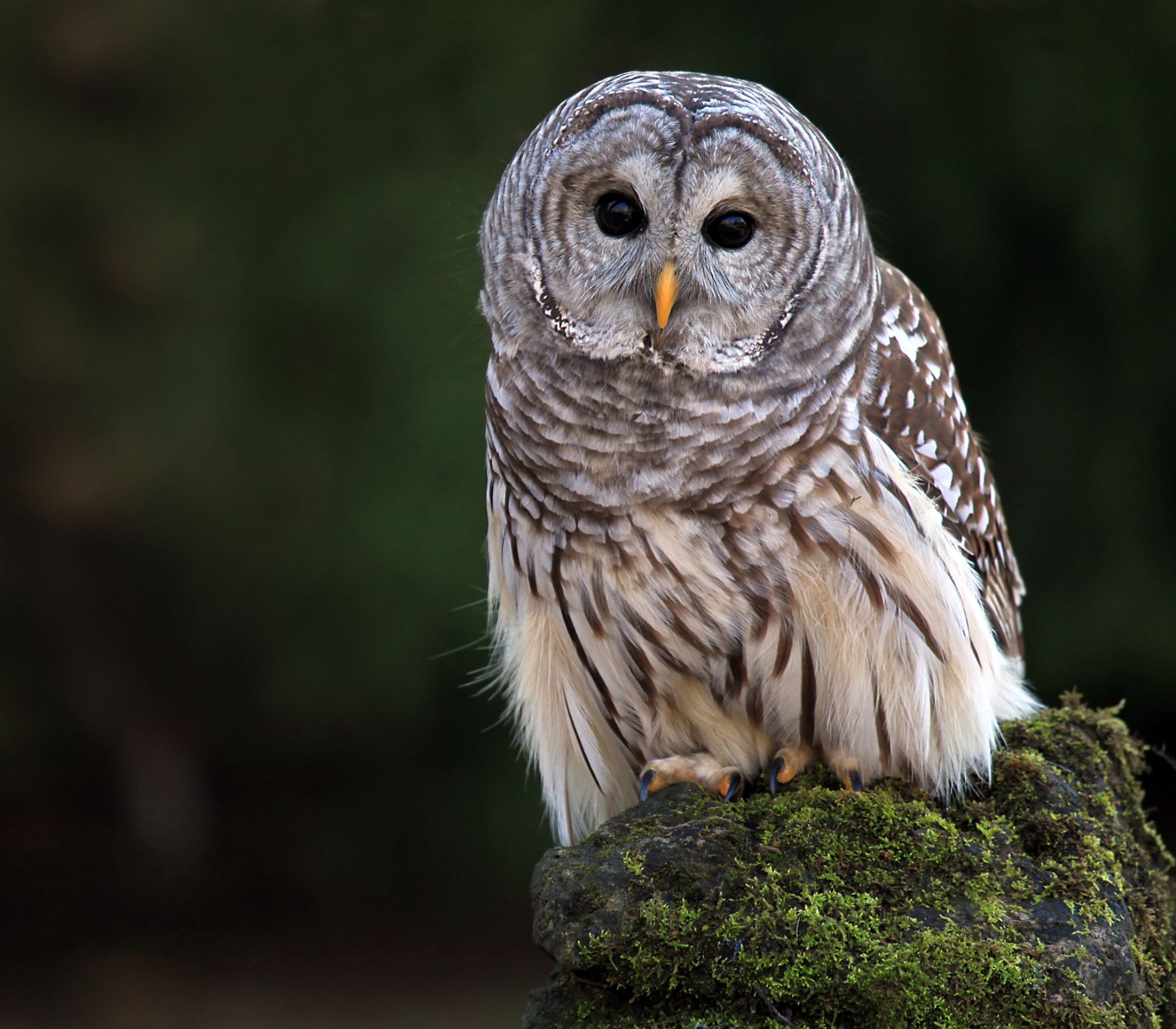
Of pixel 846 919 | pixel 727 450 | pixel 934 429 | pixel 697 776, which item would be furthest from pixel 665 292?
pixel 846 919

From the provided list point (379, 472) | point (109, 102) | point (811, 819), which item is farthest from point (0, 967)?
point (811, 819)

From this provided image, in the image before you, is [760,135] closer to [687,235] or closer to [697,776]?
[687,235]

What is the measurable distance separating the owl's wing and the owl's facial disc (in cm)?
36

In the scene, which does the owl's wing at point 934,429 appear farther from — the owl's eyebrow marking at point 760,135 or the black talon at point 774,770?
the black talon at point 774,770

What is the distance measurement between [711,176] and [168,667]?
14.2 feet

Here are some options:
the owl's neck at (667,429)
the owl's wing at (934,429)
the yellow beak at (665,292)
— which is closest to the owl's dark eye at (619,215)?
the yellow beak at (665,292)

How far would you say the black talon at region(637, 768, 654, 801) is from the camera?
2943mm

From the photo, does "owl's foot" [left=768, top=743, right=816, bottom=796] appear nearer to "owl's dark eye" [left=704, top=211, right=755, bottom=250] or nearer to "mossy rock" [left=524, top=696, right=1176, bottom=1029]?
"mossy rock" [left=524, top=696, right=1176, bottom=1029]

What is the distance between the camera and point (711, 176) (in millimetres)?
2627

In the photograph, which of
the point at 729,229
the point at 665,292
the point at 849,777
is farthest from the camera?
the point at 849,777

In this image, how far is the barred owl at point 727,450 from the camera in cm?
Result: 271

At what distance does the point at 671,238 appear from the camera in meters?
2.64

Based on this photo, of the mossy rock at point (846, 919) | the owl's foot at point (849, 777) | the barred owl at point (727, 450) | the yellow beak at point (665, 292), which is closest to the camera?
the mossy rock at point (846, 919)

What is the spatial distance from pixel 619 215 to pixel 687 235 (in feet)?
0.53
